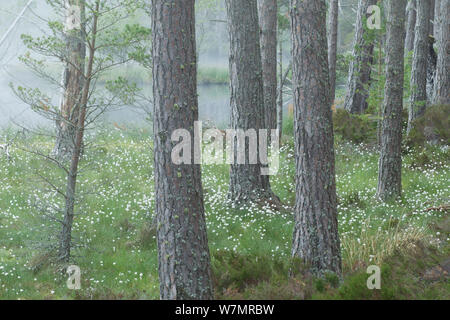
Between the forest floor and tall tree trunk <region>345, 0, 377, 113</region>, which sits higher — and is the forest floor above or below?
below

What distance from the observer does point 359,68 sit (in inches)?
636

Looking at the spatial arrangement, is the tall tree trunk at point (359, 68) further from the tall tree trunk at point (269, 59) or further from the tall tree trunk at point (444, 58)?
the tall tree trunk at point (269, 59)

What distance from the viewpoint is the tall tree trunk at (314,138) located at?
6.38 meters

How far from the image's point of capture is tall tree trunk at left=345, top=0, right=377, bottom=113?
1602 centimetres

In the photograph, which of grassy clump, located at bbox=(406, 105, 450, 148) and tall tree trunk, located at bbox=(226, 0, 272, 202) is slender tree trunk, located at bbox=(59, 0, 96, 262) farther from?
grassy clump, located at bbox=(406, 105, 450, 148)

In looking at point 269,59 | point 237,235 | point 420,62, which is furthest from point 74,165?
point 420,62

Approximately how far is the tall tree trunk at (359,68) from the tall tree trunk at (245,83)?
6.73 metres

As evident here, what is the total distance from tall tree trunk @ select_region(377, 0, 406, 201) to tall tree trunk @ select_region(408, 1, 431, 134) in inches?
182

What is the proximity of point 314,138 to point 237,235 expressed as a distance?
10.7 feet

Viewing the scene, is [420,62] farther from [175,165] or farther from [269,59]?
[175,165]

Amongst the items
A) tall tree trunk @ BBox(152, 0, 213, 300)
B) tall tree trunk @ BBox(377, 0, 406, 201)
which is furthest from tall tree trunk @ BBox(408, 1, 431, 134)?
tall tree trunk @ BBox(152, 0, 213, 300)

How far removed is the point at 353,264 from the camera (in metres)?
7.15
